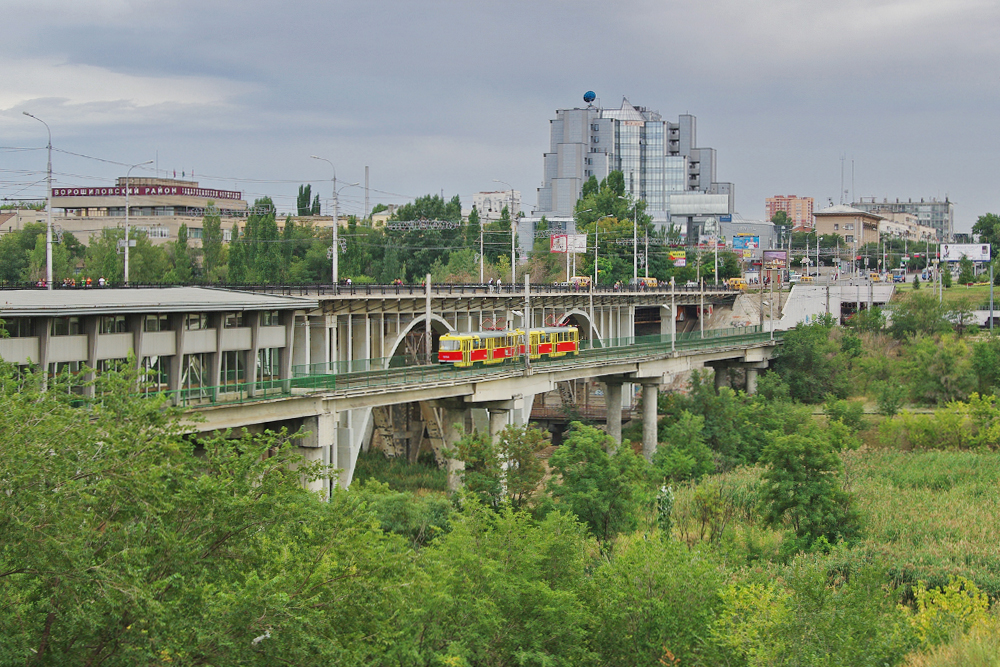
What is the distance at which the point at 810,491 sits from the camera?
37938 mm

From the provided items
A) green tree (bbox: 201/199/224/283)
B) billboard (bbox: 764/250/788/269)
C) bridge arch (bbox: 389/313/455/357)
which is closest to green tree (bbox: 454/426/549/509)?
bridge arch (bbox: 389/313/455/357)

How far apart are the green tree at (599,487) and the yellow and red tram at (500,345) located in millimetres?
12443

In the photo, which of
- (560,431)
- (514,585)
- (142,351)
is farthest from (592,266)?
(514,585)

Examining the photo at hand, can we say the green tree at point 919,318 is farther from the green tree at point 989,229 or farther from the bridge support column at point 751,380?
the green tree at point 989,229

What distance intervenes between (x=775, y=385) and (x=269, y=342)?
5009 centimetres

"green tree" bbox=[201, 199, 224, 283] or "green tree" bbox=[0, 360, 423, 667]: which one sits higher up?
"green tree" bbox=[201, 199, 224, 283]

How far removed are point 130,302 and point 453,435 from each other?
25.7 m

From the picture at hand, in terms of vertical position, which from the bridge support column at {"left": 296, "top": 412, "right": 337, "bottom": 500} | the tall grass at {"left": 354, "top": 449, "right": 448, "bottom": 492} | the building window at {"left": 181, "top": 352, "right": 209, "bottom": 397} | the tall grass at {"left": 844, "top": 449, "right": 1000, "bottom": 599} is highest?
the building window at {"left": 181, "top": 352, "right": 209, "bottom": 397}

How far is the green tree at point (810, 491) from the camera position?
37625 millimetres

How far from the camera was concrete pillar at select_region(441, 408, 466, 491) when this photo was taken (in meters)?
48.1

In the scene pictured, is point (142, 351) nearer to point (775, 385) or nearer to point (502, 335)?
point (502, 335)

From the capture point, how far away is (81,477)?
15.9 m

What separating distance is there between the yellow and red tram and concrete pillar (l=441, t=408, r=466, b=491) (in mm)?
2556

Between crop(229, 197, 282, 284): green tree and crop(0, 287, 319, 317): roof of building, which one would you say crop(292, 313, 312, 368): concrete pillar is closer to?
crop(0, 287, 319, 317): roof of building
